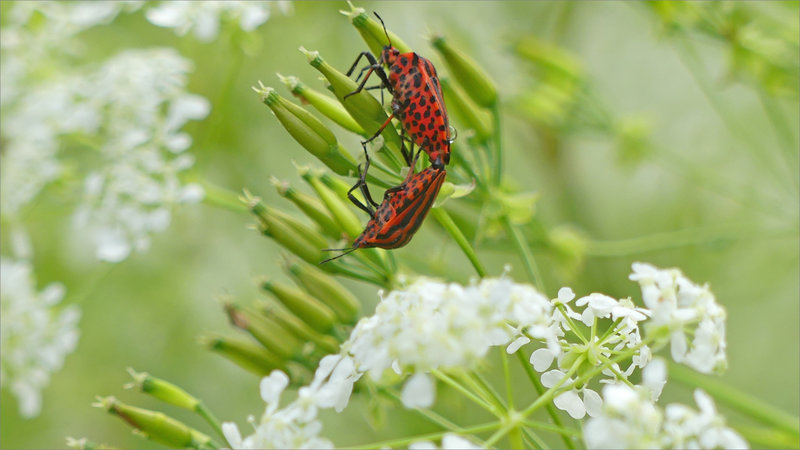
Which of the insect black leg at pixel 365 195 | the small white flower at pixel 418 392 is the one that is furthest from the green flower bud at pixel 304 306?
the small white flower at pixel 418 392

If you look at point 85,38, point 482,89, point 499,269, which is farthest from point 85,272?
point 482,89

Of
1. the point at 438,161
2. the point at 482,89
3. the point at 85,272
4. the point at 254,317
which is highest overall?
the point at 85,272

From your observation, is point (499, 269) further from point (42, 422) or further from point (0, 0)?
point (0, 0)

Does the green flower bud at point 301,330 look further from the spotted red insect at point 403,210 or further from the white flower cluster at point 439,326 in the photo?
the white flower cluster at point 439,326

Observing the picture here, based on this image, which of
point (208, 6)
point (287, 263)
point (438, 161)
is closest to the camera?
point (438, 161)

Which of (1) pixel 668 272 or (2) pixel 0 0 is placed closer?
(1) pixel 668 272

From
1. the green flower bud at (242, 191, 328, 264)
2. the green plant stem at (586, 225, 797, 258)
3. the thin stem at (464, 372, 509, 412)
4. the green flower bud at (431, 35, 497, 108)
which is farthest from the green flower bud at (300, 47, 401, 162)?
the green plant stem at (586, 225, 797, 258)

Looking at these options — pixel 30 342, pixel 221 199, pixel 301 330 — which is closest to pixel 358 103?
pixel 301 330
